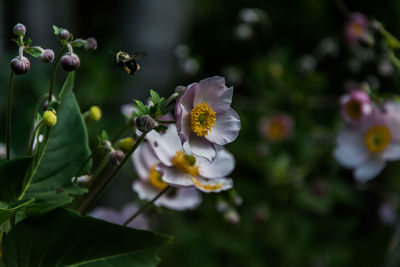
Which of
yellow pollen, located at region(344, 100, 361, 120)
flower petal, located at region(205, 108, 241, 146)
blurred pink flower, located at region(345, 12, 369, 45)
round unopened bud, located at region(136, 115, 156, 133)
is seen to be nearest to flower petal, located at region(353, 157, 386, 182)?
yellow pollen, located at region(344, 100, 361, 120)

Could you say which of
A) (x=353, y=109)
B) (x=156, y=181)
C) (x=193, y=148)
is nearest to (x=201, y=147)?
(x=193, y=148)

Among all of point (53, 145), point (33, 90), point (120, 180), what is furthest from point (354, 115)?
point (120, 180)

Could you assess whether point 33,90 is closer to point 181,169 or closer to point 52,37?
point 52,37

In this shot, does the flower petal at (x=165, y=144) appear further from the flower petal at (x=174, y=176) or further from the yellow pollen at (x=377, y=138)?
the yellow pollen at (x=377, y=138)

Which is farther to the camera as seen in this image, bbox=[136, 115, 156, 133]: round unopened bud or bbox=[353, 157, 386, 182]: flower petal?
bbox=[353, 157, 386, 182]: flower petal

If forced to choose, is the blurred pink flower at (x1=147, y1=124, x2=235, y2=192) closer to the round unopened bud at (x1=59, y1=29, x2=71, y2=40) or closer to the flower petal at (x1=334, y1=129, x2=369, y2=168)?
Answer: the round unopened bud at (x1=59, y1=29, x2=71, y2=40)

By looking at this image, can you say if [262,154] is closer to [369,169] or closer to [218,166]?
[369,169]

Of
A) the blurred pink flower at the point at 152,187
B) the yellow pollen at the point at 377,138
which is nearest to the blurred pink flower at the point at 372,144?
the yellow pollen at the point at 377,138

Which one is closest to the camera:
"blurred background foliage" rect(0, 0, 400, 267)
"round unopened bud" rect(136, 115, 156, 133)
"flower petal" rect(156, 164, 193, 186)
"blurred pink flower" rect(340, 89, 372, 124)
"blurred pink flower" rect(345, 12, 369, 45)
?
"round unopened bud" rect(136, 115, 156, 133)
